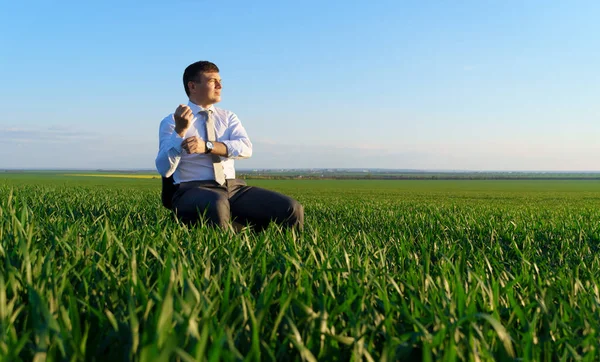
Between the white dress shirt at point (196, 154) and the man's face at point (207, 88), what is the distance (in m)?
0.13

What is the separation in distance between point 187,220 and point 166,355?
4074 mm

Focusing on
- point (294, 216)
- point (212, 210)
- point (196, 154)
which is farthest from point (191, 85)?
point (294, 216)

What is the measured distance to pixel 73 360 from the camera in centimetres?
109

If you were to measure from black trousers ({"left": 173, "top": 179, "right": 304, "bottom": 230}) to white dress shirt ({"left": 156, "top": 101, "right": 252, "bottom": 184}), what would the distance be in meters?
0.13

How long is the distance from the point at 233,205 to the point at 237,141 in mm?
722

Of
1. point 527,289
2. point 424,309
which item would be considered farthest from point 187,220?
point 424,309

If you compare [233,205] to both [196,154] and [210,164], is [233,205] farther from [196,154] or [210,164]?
[196,154]

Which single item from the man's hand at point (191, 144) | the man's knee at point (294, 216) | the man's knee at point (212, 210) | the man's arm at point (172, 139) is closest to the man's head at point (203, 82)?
the man's arm at point (172, 139)

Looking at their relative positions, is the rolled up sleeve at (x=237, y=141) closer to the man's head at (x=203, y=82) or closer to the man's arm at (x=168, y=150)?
the man's head at (x=203, y=82)

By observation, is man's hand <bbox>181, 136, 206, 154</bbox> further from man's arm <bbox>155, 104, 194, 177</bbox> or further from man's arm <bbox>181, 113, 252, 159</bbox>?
man's arm <bbox>155, 104, 194, 177</bbox>

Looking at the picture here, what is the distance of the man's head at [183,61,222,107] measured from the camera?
17.0 ft

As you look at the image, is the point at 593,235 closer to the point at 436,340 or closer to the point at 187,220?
the point at 187,220

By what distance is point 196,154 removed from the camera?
5.20m

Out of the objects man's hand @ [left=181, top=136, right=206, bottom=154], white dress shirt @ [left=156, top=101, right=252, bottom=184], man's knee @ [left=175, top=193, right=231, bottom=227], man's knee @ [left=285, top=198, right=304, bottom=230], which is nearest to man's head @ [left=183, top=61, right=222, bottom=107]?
white dress shirt @ [left=156, top=101, right=252, bottom=184]
